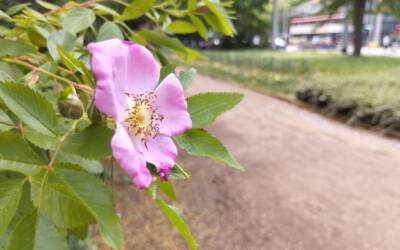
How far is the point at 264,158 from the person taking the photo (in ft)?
13.5

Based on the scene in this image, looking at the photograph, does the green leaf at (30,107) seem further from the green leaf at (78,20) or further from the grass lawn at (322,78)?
the grass lawn at (322,78)

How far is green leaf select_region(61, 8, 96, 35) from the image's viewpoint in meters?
1.00

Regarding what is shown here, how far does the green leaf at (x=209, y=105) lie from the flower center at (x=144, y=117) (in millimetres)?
90

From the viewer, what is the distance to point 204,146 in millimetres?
665

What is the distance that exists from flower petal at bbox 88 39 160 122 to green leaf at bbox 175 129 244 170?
0.10 metres

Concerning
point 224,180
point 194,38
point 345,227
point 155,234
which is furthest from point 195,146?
point 194,38

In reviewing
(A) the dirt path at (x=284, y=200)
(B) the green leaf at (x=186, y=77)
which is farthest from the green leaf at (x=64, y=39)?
(A) the dirt path at (x=284, y=200)

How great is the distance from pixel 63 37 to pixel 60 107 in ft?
0.48

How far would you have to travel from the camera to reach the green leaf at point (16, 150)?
0.57m

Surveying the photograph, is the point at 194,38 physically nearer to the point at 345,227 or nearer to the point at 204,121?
the point at 345,227

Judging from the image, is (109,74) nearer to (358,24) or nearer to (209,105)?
(209,105)

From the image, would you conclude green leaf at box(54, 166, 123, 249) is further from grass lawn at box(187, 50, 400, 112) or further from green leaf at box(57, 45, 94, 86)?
grass lawn at box(187, 50, 400, 112)

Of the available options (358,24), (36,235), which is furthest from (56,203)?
(358,24)

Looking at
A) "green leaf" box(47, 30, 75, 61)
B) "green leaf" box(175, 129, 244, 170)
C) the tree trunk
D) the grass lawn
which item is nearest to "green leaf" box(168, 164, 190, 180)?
"green leaf" box(175, 129, 244, 170)
